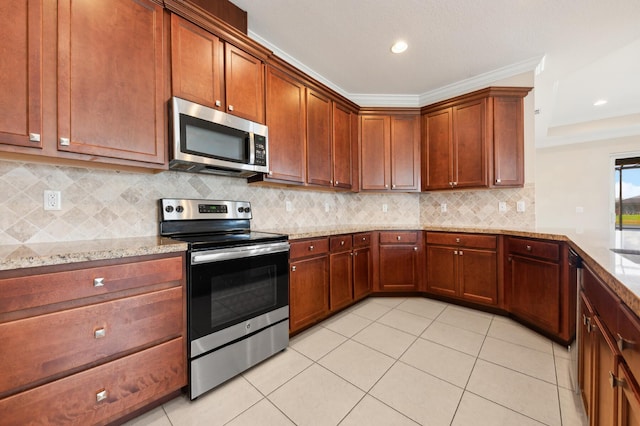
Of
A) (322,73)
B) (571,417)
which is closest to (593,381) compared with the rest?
(571,417)

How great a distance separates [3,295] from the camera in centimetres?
95

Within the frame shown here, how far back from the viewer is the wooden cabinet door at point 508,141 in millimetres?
2756

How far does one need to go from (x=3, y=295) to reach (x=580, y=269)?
2.71 m

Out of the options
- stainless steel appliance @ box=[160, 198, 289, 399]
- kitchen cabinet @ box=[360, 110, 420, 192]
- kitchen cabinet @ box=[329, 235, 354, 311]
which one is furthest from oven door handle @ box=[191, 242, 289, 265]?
kitchen cabinet @ box=[360, 110, 420, 192]

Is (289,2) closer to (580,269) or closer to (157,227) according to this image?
(157,227)

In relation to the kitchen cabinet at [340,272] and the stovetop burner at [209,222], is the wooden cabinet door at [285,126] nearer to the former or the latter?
the stovetop burner at [209,222]

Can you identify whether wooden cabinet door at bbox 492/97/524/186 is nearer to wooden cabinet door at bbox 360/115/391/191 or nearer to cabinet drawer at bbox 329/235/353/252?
wooden cabinet door at bbox 360/115/391/191

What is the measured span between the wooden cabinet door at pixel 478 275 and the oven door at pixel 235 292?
2.07 m

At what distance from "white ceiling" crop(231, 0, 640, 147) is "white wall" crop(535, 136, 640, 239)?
5.08ft

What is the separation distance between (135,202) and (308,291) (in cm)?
151

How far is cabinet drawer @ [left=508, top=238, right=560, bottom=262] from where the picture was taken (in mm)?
2088

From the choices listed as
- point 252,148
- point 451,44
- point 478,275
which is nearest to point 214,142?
point 252,148

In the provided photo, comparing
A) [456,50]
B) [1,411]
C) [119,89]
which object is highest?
[456,50]

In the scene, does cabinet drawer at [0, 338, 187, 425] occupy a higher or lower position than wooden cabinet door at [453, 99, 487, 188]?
lower
